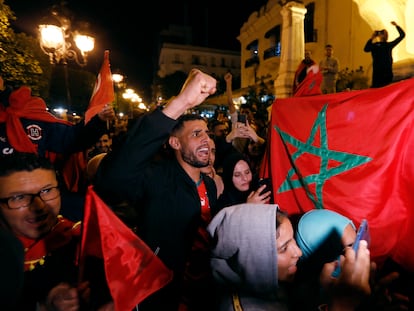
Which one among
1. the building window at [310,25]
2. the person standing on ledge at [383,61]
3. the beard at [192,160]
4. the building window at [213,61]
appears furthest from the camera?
the building window at [213,61]

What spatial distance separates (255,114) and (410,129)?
21.2 ft

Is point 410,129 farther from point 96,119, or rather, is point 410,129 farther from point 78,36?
point 78,36

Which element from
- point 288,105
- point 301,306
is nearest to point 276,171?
point 288,105

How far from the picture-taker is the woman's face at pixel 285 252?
1.45 meters

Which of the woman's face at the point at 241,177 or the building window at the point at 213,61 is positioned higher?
the building window at the point at 213,61

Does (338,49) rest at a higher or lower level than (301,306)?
higher

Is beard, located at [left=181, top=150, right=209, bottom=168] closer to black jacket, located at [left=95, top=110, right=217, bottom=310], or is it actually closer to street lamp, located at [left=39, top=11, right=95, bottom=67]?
black jacket, located at [left=95, top=110, right=217, bottom=310]

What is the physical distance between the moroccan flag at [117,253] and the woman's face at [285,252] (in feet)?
2.37

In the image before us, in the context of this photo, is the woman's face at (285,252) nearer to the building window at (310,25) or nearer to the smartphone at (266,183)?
the smartphone at (266,183)

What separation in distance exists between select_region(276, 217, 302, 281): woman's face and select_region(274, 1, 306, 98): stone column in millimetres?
8180

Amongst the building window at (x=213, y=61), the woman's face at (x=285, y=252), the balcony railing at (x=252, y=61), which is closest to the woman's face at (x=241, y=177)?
the woman's face at (x=285, y=252)

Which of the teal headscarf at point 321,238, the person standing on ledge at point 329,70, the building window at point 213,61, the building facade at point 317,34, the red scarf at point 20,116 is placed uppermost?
the building window at point 213,61

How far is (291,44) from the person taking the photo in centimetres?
927

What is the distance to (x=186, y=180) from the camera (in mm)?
2311
